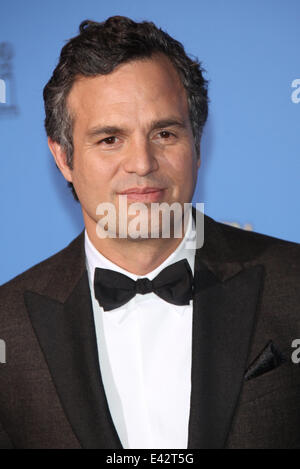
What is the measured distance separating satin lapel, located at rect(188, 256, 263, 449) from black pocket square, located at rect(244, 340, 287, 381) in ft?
0.10

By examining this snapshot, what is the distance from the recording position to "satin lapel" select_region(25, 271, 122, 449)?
216 cm

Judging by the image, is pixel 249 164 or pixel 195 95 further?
pixel 249 164

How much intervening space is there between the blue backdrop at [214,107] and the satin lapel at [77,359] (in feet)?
2.28

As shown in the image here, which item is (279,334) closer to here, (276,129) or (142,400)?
(142,400)

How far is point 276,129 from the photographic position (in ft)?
9.16

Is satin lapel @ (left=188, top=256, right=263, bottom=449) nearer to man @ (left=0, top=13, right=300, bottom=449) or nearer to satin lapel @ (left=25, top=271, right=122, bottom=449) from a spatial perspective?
man @ (left=0, top=13, right=300, bottom=449)

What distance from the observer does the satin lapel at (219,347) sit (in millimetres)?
2129

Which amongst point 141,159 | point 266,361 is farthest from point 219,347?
point 141,159

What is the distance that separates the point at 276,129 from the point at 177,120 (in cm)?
65

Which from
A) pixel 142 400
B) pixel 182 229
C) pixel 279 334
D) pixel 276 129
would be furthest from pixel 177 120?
pixel 142 400

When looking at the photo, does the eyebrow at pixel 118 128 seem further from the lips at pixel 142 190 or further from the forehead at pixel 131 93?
the lips at pixel 142 190

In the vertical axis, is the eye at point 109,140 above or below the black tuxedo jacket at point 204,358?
above

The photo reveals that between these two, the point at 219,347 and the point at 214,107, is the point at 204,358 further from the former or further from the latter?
the point at 214,107

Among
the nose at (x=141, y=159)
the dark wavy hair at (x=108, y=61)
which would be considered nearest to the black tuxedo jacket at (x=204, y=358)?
the nose at (x=141, y=159)
